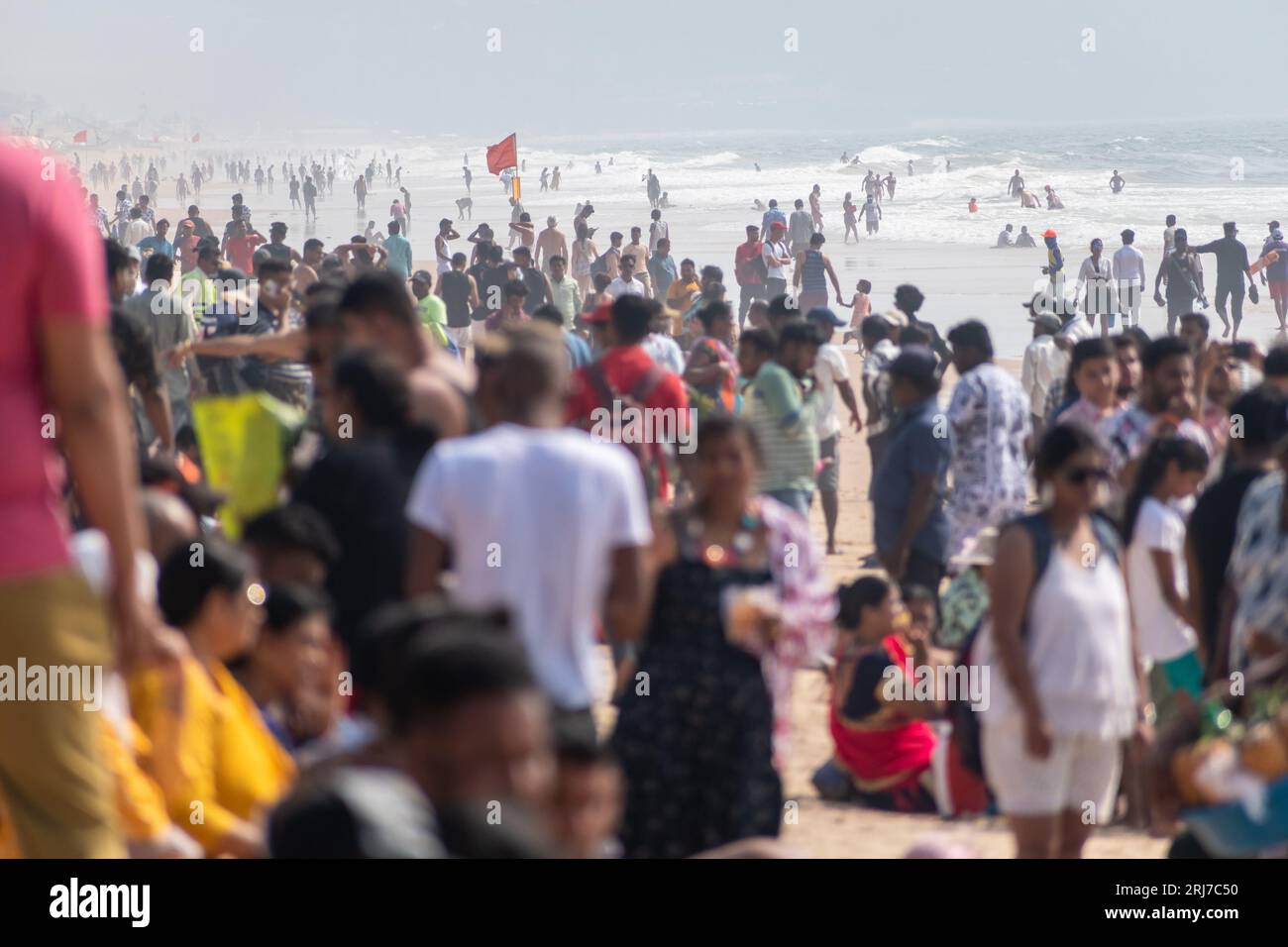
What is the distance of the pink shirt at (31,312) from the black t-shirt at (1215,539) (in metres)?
3.98

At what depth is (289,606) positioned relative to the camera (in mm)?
4457

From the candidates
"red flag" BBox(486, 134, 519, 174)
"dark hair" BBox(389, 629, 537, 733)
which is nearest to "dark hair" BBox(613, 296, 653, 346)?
"dark hair" BBox(389, 629, 537, 733)

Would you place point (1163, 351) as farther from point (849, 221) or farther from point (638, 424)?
point (849, 221)

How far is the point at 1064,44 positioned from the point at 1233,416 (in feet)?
579

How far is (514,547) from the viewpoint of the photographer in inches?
167

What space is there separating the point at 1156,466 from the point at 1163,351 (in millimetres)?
999

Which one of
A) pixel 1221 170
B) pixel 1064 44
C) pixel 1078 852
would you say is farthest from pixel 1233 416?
pixel 1064 44

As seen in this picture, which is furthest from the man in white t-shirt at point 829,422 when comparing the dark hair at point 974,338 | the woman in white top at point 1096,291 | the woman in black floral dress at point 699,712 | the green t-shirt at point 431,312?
the woman in white top at point 1096,291

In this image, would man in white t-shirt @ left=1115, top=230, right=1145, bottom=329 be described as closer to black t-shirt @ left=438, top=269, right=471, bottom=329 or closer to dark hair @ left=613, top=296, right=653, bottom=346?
black t-shirt @ left=438, top=269, right=471, bottom=329

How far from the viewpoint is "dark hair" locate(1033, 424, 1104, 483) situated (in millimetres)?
5254

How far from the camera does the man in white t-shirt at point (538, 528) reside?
422cm

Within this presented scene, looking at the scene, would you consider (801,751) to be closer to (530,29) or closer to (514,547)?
(514,547)

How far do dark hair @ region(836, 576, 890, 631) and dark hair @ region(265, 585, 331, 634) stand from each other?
121 inches

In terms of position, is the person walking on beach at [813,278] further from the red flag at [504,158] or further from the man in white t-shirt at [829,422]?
the man in white t-shirt at [829,422]
